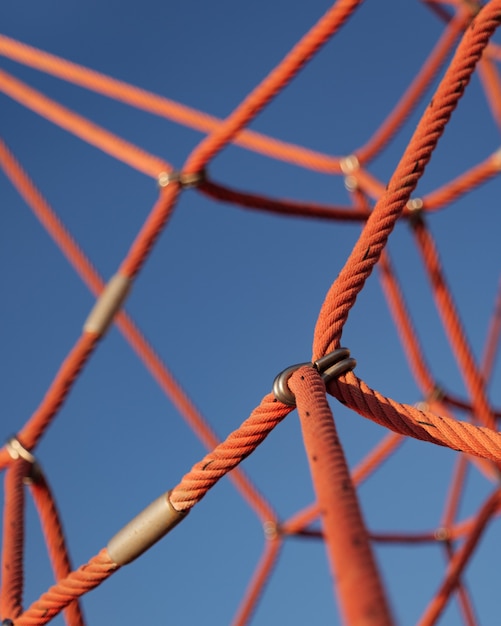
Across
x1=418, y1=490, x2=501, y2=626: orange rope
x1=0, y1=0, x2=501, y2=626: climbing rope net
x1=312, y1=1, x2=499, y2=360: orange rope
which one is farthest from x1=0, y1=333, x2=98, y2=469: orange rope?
x1=418, y1=490, x2=501, y2=626: orange rope

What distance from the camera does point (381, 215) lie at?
4.33ft

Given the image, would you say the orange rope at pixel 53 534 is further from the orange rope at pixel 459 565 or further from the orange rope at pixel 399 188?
the orange rope at pixel 459 565

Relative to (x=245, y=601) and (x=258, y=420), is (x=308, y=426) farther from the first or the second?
(x=245, y=601)

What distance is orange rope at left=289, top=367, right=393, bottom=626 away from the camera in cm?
62

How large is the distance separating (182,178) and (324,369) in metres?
1.38

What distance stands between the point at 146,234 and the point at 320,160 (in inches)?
43.4

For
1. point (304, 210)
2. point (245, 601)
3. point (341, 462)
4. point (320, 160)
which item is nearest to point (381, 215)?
point (341, 462)

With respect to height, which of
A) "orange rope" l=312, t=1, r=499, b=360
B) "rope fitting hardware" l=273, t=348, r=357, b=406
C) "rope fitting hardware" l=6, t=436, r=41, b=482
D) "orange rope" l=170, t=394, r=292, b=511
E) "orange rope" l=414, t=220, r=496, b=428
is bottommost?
"orange rope" l=170, t=394, r=292, b=511

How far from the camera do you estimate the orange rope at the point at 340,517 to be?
62 centimetres

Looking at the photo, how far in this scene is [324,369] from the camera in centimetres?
120

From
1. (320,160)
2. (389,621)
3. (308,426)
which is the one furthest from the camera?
(320,160)

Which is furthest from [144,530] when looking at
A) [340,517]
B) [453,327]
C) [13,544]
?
[453,327]

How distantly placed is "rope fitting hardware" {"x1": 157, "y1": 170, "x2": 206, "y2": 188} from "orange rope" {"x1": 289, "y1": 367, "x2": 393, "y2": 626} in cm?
143

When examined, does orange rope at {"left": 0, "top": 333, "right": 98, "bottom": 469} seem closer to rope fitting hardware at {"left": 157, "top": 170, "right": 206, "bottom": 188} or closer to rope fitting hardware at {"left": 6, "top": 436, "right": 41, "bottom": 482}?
rope fitting hardware at {"left": 6, "top": 436, "right": 41, "bottom": 482}
